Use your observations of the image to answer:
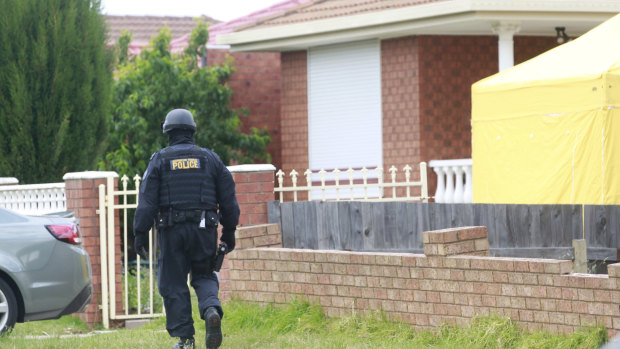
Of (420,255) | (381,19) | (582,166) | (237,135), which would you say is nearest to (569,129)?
(582,166)

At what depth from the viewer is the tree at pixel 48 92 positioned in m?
14.3

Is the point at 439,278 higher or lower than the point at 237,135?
lower

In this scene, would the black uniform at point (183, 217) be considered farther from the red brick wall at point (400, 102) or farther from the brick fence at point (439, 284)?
the red brick wall at point (400, 102)

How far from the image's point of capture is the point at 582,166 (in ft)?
38.0

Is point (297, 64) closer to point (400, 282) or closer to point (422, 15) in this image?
point (422, 15)

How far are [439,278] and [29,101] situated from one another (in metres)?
7.79

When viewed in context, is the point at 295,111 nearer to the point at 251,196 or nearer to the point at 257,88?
the point at 257,88

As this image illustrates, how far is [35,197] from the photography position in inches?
495

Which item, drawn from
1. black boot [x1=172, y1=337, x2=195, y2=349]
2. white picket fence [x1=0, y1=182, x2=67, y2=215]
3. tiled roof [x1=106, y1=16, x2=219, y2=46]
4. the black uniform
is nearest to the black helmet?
the black uniform

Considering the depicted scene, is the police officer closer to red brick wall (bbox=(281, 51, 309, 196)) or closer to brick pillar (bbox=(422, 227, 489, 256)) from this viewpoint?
brick pillar (bbox=(422, 227, 489, 256))

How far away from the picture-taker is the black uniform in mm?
8008

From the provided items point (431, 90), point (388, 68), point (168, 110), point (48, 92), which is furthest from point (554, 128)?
point (168, 110)

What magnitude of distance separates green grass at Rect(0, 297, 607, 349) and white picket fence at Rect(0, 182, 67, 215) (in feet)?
8.17

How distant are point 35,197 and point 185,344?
512 centimetres
